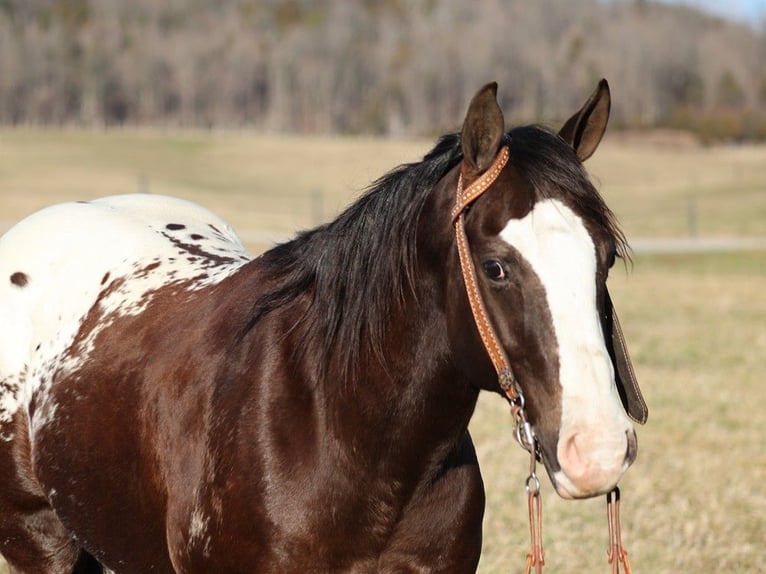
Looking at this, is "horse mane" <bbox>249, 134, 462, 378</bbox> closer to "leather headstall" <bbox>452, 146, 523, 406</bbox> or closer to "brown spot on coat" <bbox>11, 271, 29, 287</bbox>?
"leather headstall" <bbox>452, 146, 523, 406</bbox>

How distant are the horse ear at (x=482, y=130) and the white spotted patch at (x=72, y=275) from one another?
1.39 meters

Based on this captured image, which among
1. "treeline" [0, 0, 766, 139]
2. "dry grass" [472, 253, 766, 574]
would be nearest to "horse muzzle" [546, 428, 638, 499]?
"dry grass" [472, 253, 766, 574]

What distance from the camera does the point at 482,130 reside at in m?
2.56

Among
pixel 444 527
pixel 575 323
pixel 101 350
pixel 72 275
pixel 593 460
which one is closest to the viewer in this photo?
pixel 593 460

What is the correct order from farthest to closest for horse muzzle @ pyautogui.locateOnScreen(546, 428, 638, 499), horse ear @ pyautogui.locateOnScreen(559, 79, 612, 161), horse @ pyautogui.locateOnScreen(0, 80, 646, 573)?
horse ear @ pyautogui.locateOnScreen(559, 79, 612, 161) → horse @ pyautogui.locateOnScreen(0, 80, 646, 573) → horse muzzle @ pyautogui.locateOnScreen(546, 428, 638, 499)

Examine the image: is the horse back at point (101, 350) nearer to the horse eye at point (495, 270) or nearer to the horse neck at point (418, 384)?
the horse neck at point (418, 384)

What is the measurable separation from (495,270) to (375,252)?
18.7 inches

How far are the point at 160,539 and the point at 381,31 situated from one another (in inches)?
5674

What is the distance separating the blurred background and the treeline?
33 cm

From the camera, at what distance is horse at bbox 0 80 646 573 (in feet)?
7.99

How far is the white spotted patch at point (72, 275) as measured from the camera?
3832mm

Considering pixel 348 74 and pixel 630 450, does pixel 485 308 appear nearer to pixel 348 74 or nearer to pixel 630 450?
pixel 630 450

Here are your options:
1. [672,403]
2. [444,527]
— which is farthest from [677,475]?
[444,527]

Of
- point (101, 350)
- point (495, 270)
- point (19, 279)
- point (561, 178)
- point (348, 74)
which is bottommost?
point (348, 74)
